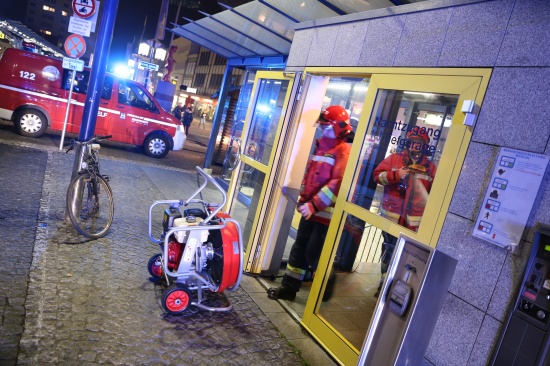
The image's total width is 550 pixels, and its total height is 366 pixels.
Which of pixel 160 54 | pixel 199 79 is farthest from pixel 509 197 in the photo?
pixel 199 79

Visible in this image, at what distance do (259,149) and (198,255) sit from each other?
8.31ft

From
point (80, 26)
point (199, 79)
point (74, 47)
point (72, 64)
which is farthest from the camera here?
point (199, 79)

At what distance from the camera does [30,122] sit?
10891 mm

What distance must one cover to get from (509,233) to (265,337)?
234 cm

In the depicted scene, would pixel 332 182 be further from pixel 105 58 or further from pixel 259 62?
pixel 259 62

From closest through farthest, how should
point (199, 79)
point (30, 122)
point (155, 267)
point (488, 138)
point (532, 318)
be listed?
point (532, 318), point (488, 138), point (155, 267), point (30, 122), point (199, 79)

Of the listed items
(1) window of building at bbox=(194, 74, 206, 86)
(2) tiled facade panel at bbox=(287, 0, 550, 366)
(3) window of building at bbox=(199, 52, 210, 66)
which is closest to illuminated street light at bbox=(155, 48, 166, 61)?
(2) tiled facade panel at bbox=(287, 0, 550, 366)

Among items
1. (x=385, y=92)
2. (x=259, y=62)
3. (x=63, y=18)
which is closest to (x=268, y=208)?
(x=385, y=92)

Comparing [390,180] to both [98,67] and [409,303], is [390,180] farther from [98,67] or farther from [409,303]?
[98,67]

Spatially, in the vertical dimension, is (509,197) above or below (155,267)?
above

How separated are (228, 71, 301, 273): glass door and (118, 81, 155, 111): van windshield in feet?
21.8

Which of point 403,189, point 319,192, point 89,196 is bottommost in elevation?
point 89,196

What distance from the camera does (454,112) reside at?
3115 millimetres

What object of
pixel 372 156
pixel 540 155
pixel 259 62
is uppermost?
pixel 259 62
